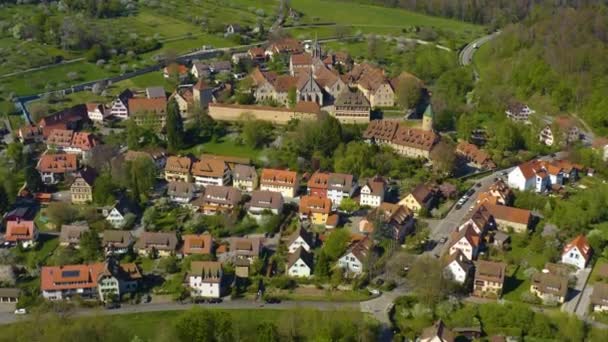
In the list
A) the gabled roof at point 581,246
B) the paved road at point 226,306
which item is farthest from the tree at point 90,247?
the gabled roof at point 581,246

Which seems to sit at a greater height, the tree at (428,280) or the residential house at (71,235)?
the tree at (428,280)

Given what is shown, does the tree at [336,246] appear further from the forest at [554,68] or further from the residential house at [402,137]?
the forest at [554,68]

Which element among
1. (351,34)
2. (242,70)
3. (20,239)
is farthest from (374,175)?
(351,34)

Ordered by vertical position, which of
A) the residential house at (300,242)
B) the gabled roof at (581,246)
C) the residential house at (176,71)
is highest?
the residential house at (176,71)

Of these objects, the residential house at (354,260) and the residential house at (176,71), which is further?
the residential house at (176,71)

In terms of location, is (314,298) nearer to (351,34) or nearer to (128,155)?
(128,155)

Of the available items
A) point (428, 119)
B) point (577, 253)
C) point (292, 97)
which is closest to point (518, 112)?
point (428, 119)

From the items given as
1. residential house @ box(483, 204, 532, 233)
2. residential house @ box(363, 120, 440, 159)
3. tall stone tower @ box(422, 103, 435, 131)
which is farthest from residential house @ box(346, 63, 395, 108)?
residential house @ box(483, 204, 532, 233)
